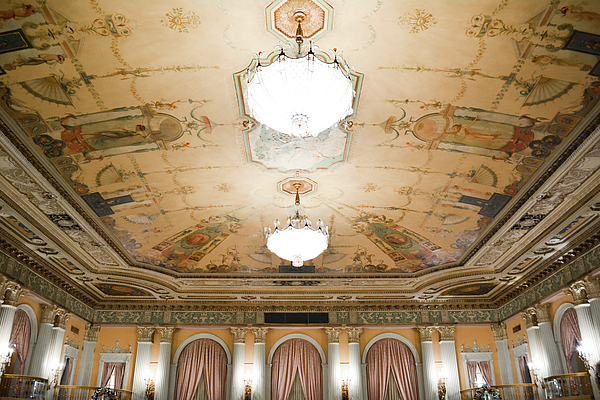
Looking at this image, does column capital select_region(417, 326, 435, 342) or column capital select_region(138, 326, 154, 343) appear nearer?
column capital select_region(138, 326, 154, 343)

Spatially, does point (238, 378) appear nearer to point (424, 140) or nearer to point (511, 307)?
point (511, 307)

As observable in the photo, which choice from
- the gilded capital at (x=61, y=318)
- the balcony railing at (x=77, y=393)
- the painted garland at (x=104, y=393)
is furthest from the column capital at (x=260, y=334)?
the gilded capital at (x=61, y=318)

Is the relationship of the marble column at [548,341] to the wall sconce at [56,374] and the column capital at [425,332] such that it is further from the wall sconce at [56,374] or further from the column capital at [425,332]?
the wall sconce at [56,374]

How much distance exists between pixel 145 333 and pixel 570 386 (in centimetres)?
1576

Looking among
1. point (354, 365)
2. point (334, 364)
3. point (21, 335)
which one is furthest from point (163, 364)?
point (354, 365)

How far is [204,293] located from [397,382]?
8.81m

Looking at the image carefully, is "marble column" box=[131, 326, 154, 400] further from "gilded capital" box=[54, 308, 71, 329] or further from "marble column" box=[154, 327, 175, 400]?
"gilded capital" box=[54, 308, 71, 329]

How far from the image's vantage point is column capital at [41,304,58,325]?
1627 cm

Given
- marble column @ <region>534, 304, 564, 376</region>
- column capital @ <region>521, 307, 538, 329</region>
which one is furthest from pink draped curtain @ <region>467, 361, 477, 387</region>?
marble column @ <region>534, 304, 564, 376</region>

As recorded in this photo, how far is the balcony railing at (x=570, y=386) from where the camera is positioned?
13.5 m

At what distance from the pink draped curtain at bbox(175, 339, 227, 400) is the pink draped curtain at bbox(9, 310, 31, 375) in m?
6.04

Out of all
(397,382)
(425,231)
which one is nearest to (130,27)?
(425,231)

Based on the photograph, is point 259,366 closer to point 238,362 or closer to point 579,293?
point 238,362

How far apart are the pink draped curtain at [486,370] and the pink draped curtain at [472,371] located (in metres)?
0.22
